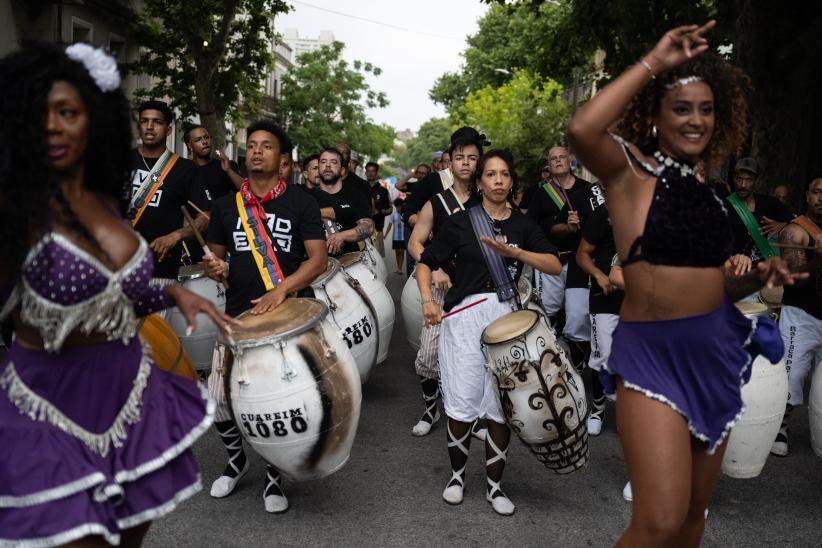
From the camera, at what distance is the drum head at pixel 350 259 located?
727 centimetres

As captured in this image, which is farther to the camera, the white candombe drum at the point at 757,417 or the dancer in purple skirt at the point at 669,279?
the white candombe drum at the point at 757,417

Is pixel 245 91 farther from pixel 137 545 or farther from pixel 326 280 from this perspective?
pixel 137 545

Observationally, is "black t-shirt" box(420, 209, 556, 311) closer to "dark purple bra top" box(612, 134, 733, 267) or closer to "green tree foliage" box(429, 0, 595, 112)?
"dark purple bra top" box(612, 134, 733, 267)

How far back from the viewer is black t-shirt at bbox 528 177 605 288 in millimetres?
7480

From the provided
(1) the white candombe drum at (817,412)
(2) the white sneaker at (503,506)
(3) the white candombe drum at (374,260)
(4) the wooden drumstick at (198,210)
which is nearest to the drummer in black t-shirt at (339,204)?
(3) the white candombe drum at (374,260)

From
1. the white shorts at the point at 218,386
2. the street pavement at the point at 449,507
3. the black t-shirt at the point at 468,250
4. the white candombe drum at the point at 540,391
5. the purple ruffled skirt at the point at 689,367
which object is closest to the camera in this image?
the purple ruffled skirt at the point at 689,367

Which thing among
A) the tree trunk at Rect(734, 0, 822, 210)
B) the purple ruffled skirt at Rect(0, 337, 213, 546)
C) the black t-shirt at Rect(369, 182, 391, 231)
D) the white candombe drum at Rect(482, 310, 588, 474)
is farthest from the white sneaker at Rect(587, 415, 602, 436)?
the black t-shirt at Rect(369, 182, 391, 231)

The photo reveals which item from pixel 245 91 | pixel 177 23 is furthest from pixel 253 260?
pixel 245 91

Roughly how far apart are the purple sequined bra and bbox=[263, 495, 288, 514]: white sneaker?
8.29 ft

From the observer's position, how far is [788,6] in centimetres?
1305

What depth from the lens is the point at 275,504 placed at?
5.07 metres

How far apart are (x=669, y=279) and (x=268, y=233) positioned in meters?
2.78

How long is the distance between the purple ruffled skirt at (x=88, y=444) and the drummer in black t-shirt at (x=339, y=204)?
16.9ft

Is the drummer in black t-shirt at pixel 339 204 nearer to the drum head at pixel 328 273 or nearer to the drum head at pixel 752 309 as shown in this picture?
the drum head at pixel 328 273
